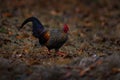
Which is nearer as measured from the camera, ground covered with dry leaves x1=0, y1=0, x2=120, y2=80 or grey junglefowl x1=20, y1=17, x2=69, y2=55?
ground covered with dry leaves x1=0, y1=0, x2=120, y2=80

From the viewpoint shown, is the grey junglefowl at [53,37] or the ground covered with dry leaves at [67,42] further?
the grey junglefowl at [53,37]

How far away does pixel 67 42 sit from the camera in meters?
11.0

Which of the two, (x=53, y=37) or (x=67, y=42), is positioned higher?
(x=67, y=42)

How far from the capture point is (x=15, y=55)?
Result: 9250mm

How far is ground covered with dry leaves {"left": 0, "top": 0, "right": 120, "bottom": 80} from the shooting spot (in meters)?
7.35

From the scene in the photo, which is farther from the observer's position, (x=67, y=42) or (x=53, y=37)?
(x=67, y=42)

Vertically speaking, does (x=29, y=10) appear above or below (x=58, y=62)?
above

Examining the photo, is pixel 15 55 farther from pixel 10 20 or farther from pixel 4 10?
pixel 4 10

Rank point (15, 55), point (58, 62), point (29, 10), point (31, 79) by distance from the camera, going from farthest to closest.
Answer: point (29, 10)
point (15, 55)
point (58, 62)
point (31, 79)

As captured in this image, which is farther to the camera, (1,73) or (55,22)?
(55,22)

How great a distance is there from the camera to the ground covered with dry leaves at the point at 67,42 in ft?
24.1

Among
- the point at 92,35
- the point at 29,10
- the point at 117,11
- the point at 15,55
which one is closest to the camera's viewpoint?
the point at 15,55

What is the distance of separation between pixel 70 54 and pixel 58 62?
0.95m

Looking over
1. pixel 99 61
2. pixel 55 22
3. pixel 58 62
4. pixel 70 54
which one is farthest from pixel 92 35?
pixel 99 61
